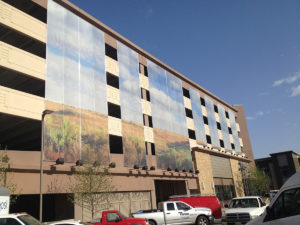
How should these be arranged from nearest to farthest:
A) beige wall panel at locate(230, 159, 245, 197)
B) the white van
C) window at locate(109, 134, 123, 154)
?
the white van → window at locate(109, 134, 123, 154) → beige wall panel at locate(230, 159, 245, 197)

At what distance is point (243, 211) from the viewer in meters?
16.6

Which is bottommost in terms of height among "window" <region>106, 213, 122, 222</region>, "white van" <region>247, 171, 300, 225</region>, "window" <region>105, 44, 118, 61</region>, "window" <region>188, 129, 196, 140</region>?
"window" <region>106, 213, 122, 222</region>

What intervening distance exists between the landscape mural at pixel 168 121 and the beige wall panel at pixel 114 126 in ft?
22.9

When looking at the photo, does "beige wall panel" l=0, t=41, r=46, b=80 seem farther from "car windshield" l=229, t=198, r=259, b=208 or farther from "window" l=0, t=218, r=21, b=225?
"car windshield" l=229, t=198, r=259, b=208

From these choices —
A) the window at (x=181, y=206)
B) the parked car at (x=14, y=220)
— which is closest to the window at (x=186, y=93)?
the window at (x=181, y=206)

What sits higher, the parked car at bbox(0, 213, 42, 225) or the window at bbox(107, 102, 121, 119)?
the window at bbox(107, 102, 121, 119)

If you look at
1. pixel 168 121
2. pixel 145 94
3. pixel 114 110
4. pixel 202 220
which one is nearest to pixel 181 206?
pixel 202 220

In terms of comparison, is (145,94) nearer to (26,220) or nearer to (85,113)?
(85,113)

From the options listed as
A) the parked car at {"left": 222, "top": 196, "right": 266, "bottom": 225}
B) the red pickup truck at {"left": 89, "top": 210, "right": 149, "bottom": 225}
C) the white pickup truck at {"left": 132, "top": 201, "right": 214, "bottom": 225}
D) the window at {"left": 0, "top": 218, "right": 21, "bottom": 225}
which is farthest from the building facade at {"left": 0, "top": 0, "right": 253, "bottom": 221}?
the parked car at {"left": 222, "top": 196, "right": 266, "bottom": 225}

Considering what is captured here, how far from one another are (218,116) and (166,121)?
73.3ft

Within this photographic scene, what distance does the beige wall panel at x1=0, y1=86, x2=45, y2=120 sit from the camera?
70.2 ft

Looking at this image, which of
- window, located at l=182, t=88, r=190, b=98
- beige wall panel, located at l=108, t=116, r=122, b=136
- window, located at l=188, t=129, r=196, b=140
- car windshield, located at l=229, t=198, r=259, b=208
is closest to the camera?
car windshield, located at l=229, t=198, r=259, b=208

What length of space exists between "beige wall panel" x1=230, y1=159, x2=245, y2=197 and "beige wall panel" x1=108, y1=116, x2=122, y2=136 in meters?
30.8

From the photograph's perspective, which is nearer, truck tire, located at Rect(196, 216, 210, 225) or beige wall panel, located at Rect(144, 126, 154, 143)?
truck tire, located at Rect(196, 216, 210, 225)
